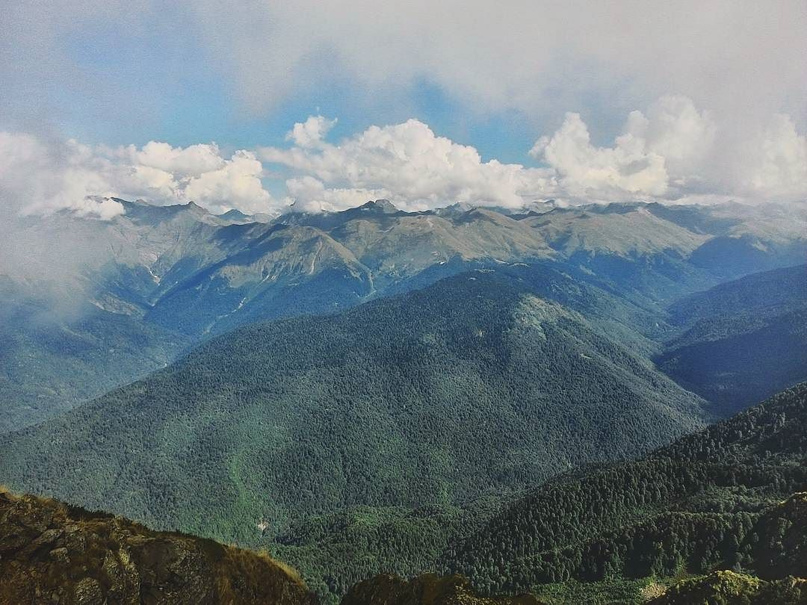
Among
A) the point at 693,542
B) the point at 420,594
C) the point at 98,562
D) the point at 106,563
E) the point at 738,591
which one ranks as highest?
the point at 98,562

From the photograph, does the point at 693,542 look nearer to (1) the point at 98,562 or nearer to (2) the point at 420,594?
(2) the point at 420,594

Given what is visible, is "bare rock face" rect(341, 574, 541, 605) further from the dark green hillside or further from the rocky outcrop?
the dark green hillside

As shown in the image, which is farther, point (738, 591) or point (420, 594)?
point (738, 591)

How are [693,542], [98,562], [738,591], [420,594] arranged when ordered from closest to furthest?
[98,562] < [420,594] < [738,591] < [693,542]

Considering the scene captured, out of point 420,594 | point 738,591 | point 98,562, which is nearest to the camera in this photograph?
point 98,562

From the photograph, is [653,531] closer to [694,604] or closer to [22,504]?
[694,604]

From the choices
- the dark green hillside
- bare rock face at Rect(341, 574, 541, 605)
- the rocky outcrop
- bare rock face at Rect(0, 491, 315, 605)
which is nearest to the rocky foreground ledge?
bare rock face at Rect(0, 491, 315, 605)

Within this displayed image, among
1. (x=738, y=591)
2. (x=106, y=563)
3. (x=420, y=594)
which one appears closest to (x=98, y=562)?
(x=106, y=563)
